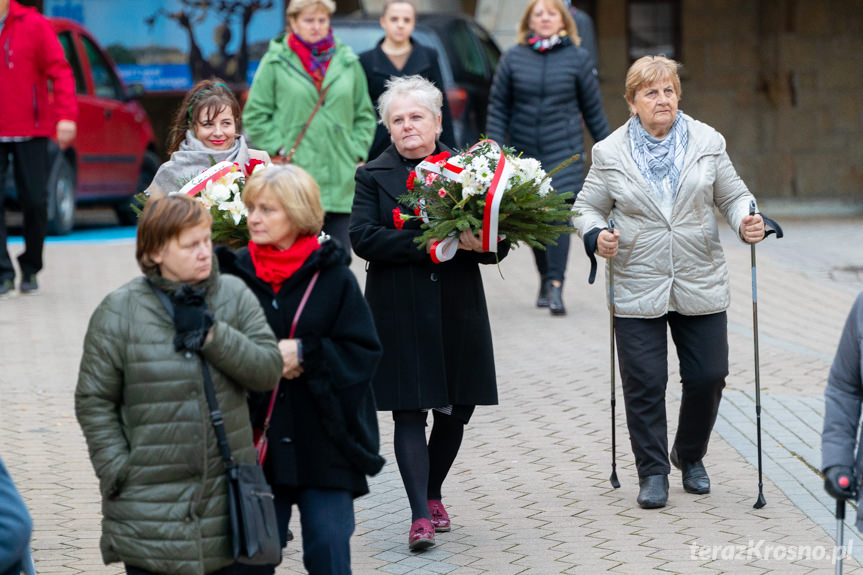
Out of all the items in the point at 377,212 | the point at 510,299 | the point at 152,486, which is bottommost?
the point at 510,299

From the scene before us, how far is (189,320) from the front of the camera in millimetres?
3814

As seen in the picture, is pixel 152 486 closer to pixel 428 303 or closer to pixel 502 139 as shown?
pixel 428 303

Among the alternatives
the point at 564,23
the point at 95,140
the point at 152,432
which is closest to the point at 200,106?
the point at 152,432

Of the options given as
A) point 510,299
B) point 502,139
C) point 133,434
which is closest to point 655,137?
point 133,434

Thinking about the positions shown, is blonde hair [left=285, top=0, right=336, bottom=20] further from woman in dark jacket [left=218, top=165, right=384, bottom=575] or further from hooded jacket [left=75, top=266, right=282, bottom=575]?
hooded jacket [left=75, top=266, right=282, bottom=575]

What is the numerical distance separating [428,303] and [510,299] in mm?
5908

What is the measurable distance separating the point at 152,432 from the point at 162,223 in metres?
0.56

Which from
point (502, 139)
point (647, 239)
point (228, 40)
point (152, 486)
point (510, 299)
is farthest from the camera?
point (228, 40)

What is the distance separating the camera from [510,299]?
445 inches

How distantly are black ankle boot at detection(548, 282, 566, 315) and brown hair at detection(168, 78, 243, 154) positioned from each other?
481 centimetres

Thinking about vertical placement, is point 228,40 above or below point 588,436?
above

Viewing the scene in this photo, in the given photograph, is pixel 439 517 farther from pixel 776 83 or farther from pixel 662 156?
pixel 776 83

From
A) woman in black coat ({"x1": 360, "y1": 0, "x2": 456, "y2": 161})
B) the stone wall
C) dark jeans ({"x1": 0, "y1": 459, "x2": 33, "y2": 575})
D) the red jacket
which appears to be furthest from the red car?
dark jeans ({"x1": 0, "y1": 459, "x2": 33, "y2": 575})

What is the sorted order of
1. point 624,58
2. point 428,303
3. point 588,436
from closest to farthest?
point 428,303 → point 588,436 → point 624,58
